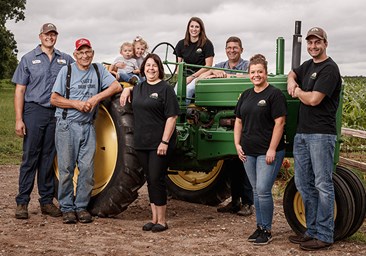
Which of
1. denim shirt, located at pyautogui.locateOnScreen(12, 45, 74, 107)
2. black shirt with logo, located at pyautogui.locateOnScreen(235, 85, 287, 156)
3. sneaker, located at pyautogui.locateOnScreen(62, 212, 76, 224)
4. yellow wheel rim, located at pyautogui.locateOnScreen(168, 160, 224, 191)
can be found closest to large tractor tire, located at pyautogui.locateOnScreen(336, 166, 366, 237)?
black shirt with logo, located at pyautogui.locateOnScreen(235, 85, 287, 156)

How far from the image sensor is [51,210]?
735 cm

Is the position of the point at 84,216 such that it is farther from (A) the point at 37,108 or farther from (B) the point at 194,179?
(B) the point at 194,179

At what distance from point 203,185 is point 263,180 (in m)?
2.53

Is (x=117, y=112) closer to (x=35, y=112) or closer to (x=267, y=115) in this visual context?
(x=35, y=112)

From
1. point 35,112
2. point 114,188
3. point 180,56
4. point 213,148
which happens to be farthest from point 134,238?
point 180,56

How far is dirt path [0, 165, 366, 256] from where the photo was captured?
5906mm

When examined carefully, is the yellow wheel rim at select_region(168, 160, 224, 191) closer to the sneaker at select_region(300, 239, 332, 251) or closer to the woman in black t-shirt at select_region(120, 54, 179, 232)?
the woman in black t-shirt at select_region(120, 54, 179, 232)

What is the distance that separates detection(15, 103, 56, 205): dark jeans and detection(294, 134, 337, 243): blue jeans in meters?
2.71

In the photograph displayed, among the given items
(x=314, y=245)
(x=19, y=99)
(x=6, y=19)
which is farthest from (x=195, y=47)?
(x=6, y=19)

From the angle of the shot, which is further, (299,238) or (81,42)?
(81,42)

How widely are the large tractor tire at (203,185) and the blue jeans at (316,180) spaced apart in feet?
6.88

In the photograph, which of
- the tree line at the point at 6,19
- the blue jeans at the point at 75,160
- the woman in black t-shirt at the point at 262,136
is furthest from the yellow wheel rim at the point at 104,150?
the tree line at the point at 6,19

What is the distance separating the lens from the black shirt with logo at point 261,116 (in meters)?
5.99

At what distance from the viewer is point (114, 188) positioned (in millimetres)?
7059
